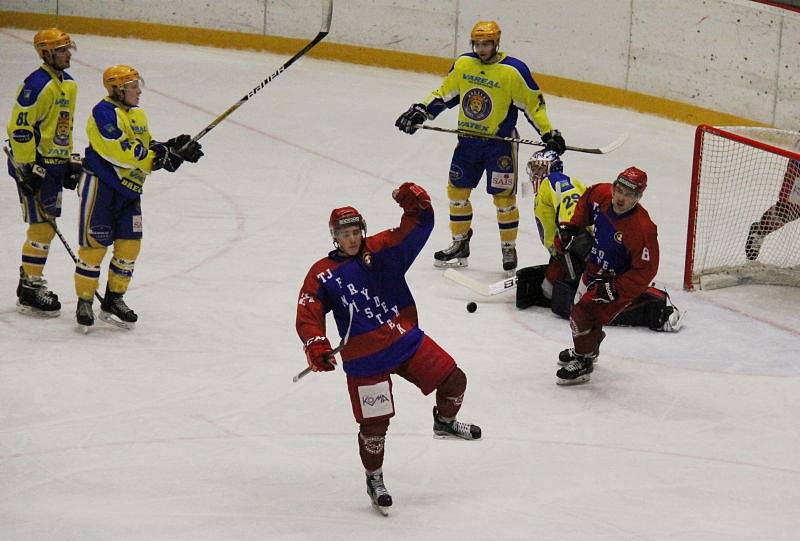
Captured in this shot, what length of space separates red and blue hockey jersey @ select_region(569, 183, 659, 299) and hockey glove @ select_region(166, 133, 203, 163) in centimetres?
175

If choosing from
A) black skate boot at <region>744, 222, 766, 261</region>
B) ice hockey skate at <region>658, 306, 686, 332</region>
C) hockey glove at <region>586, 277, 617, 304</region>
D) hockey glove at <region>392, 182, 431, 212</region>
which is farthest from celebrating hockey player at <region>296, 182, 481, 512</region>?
black skate boot at <region>744, 222, 766, 261</region>

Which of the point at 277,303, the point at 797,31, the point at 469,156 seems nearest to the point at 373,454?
the point at 277,303

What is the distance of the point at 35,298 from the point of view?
249 inches

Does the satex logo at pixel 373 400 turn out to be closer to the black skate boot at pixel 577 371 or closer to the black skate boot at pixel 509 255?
the black skate boot at pixel 577 371

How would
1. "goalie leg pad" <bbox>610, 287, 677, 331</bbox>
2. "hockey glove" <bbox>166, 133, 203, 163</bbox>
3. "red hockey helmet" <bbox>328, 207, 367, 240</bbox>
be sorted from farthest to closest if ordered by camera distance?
"goalie leg pad" <bbox>610, 287, 677, 331</bbox>, "hockey glove" <bbox>166, 133, 203, 163</bbox>, "red hockey helmet" <bbox>328, 207, 367, 240</bbox>

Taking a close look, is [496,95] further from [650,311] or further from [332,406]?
[332,406]

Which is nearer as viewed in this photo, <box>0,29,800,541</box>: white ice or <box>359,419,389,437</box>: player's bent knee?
<box>359,419,389,437</box>: player's bent knee

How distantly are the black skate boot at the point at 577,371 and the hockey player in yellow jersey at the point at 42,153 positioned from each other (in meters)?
2.45

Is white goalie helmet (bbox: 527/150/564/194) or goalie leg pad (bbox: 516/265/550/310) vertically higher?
white goalie helmet (bbox: 527/150/564/194)

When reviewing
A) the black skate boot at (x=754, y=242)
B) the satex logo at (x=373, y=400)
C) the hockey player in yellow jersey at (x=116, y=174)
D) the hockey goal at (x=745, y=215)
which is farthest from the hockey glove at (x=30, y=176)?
the black skate boot at (x=754, y=242)

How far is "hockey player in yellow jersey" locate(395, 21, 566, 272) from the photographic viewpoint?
7.09m

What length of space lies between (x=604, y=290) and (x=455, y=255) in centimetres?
191

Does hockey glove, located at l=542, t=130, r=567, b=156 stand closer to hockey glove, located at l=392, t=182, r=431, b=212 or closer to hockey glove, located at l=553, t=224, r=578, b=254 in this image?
hockey glove, located at l=553, t=224, r=578, b=254

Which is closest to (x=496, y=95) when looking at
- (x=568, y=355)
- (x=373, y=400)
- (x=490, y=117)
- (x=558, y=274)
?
(x=490, y=117)
